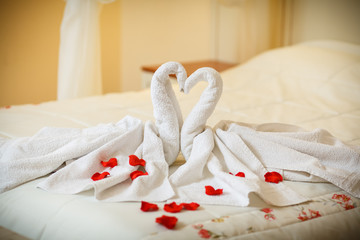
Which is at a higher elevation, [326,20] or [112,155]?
[326,20]

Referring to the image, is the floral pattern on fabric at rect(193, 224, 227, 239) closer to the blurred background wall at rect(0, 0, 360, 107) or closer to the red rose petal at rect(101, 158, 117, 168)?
the red rose petal at rect(101, 158, 117, 168)

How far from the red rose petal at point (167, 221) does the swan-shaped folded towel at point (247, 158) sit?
145 millimetres

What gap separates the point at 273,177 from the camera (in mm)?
1321

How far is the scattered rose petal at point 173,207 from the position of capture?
1.12m

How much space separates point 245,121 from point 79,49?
1.11 meters

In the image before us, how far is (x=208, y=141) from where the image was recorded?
4.57 ft

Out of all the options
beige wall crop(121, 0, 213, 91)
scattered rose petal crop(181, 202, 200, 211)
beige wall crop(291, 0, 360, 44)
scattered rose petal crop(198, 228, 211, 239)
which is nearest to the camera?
scattered rose petal crop(198, 228, 211, 239)

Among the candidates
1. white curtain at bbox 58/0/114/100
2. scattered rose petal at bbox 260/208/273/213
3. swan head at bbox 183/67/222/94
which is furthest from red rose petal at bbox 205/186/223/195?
white curtain at bbox 58/0/114/100

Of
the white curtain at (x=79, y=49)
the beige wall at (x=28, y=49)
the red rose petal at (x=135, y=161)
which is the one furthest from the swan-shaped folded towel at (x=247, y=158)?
the beige wall at (x=28, y=49)

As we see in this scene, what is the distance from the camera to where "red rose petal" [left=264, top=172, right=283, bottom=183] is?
4.31 feet

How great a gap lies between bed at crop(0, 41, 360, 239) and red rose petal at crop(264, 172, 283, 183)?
0.04m

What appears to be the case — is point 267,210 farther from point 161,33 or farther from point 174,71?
point 161,33

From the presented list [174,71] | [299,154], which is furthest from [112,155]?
[299,154]

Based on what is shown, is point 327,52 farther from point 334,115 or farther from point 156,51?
point 156,51
